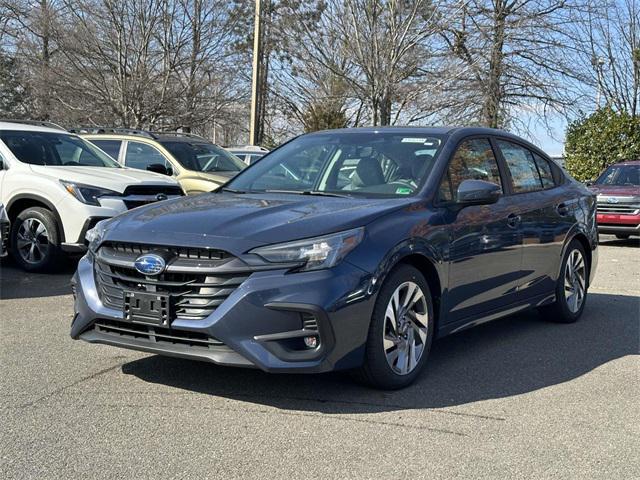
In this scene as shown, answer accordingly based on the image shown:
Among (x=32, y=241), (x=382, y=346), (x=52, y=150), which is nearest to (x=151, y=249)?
(x=382, y=346)

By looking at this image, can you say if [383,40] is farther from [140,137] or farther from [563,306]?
[563,306]

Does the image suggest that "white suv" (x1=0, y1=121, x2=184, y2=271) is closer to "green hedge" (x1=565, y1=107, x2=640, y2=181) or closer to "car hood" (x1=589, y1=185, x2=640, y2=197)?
"car hood" (x1=589, y1=185, x2=640, y2=197)

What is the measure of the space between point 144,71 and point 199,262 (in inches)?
781

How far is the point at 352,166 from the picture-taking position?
554 cm

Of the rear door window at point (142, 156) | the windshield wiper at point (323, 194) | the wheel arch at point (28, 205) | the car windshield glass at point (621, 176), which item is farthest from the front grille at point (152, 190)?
the car windshield glass at point (621, 176)

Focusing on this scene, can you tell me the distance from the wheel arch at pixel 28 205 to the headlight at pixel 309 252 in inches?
201

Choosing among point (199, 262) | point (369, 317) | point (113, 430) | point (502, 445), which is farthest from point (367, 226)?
point (113, 430)

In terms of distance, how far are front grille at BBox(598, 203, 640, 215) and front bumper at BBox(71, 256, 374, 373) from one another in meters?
11.9

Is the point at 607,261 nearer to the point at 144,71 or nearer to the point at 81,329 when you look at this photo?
the point at 81,329

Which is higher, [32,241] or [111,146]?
[111,146]

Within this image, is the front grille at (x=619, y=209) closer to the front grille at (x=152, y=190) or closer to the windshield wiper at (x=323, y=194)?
the front grille at (x=152, y=190)

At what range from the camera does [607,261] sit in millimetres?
12250

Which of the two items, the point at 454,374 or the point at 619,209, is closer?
the point at 454,374

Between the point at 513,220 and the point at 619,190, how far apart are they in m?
10.4
